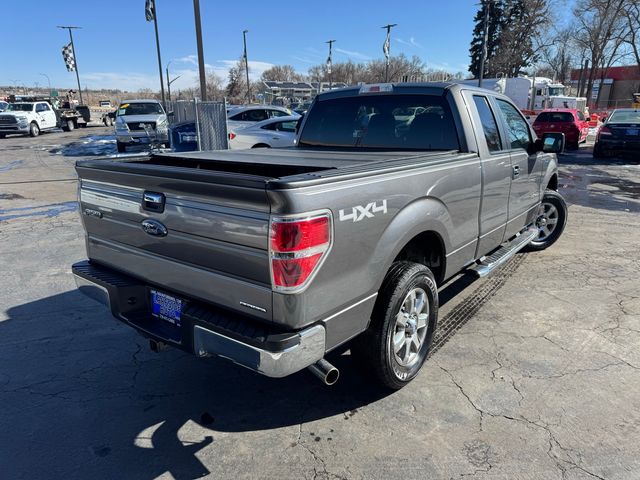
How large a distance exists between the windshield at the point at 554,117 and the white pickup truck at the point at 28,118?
28.4 metres

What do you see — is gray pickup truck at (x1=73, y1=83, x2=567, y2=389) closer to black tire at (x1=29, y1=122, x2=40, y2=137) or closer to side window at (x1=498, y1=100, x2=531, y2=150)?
side window at (x1=498, y1=100, x2=531, y2=150)

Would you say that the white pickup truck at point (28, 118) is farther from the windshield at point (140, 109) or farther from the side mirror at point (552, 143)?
the side mirror at point (552, 143)

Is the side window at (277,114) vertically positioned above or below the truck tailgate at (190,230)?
above

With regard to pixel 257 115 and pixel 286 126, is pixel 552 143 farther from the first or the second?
pixel 257 115

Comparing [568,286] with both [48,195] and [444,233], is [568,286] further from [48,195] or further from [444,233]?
[48,195]

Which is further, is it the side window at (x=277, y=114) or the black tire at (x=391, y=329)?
the side window at (x=277, y=114)

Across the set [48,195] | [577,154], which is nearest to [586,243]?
[48,195]

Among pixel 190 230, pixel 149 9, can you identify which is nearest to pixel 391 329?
pixel 190 230

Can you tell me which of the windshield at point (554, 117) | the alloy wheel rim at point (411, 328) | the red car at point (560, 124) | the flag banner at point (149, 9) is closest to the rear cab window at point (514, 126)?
the alloy wheel rim at point (411, 328)

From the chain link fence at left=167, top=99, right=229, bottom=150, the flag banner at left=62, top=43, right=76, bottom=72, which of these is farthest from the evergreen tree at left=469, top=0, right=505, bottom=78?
the chain link fence at left=167, top=99, right=229, bottom=150

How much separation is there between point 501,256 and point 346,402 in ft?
7.20

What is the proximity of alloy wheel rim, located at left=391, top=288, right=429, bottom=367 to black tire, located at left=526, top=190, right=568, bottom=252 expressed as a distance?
11.8ft

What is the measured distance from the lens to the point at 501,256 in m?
4.27

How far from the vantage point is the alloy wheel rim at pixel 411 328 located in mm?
2971
